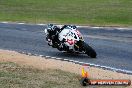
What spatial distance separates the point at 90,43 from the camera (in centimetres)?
2027

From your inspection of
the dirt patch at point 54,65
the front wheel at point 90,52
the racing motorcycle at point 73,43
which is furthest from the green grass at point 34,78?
the front wheel at point 90,52

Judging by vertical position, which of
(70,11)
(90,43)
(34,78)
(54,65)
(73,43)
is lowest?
(70,11)

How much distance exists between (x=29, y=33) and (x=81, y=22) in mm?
6970

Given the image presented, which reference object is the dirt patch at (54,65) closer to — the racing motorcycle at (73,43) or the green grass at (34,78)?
the green grass at (34,78)

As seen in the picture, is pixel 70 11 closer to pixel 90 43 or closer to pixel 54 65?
pixel 90 43

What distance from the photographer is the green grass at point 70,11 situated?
102ft

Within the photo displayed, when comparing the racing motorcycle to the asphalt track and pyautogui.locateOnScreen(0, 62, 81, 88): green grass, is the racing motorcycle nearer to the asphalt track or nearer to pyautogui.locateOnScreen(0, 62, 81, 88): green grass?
the asphalt track

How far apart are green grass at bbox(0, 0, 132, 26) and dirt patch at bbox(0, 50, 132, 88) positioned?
44.1ft

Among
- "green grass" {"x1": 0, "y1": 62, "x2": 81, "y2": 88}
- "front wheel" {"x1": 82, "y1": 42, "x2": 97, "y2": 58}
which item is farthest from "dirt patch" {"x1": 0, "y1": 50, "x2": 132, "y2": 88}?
"front wheel" {"x1": 82, "y1": 42, "x2": 97, "y2": 58}

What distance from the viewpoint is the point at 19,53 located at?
17.3 meters

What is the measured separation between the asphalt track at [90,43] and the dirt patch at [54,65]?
1057 millimetres

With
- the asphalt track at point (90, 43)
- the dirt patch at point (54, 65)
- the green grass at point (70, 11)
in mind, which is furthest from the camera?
the green grass at point (70, 11)

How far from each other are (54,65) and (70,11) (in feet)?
73.5

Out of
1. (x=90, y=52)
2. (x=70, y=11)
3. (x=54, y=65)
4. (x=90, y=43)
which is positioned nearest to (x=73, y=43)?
(x=90, y=52)
